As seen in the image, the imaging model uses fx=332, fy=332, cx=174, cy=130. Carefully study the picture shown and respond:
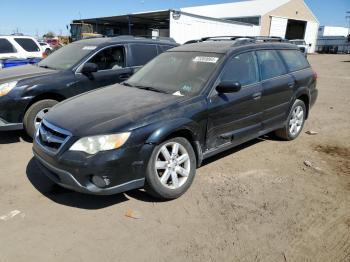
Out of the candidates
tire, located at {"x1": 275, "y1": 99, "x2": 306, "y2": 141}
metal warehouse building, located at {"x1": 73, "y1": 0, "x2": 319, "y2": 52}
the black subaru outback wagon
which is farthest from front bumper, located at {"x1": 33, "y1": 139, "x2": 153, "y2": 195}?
metal warehouse building, located at {"x1": 73, "y1": 0, "x2": 319, "y2": 52}

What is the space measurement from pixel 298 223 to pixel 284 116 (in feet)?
8.39

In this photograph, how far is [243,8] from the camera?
148ft

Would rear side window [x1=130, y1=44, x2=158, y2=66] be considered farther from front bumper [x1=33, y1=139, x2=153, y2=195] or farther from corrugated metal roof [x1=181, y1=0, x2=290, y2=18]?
corrugated metal roof [x1=181, y1=0, x2=290, y2=18]

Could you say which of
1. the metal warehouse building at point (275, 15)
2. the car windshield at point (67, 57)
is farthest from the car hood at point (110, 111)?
the metal warehouse building at point (275, 15)

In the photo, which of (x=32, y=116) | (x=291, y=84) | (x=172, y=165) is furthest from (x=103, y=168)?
(x=291, y=84)

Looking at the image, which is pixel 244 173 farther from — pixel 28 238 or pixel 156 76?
pixel 28 238

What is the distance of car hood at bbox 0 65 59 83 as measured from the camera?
5.53 meters

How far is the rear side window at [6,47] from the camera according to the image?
1087 centimetres

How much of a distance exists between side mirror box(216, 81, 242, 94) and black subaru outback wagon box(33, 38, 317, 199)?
0.01 meters

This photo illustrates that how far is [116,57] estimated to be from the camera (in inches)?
262

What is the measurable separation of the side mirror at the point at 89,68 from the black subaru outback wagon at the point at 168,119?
1.43 m

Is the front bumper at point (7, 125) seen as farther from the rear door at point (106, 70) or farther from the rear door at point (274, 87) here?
the rear door at point (274, 87)

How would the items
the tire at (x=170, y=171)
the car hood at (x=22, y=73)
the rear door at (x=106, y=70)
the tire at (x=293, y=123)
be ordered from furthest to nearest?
1. the rear door at (x=106, y=70)
2. the tire at (x=293, y=123)
3. the car hood at (x=22, y=73)
4. the tire at (x=170, y=171)

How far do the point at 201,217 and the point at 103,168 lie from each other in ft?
3.67
